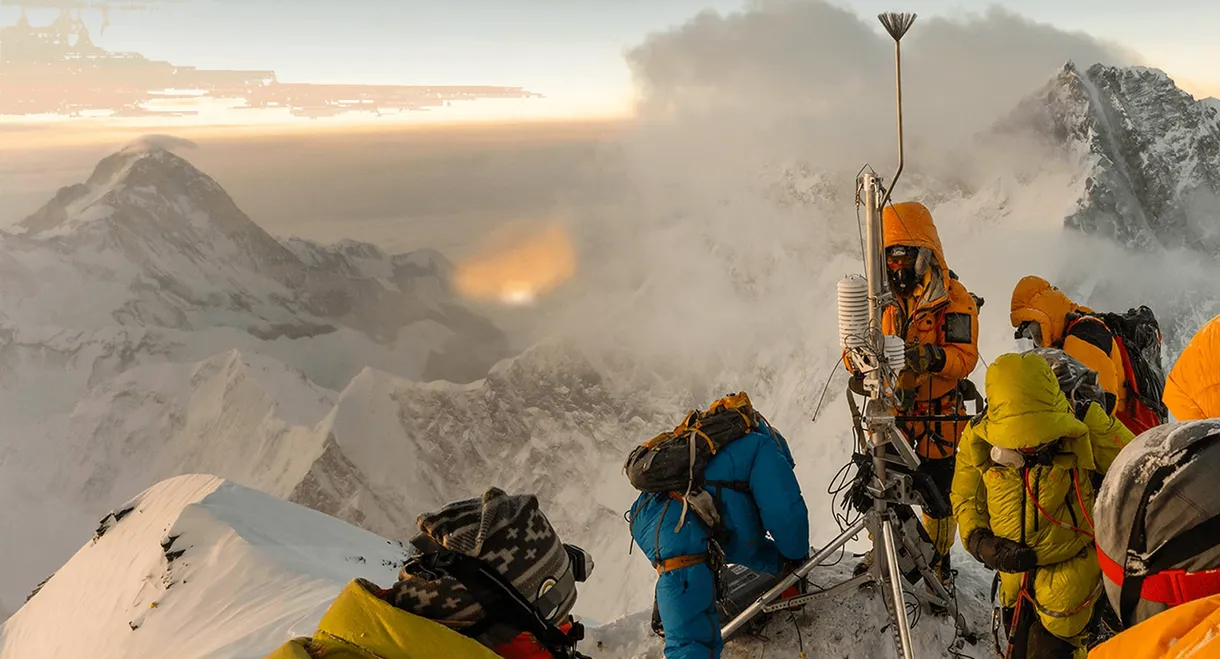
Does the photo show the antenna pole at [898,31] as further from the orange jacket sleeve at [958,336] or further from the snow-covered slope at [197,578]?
the snow-covered slope at [197,578]

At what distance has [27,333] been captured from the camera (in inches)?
6437

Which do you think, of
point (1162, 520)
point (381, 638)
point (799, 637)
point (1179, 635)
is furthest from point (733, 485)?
point (1179, 635)

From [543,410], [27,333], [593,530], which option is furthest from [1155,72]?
[27,333]

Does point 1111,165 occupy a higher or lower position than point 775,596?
higher

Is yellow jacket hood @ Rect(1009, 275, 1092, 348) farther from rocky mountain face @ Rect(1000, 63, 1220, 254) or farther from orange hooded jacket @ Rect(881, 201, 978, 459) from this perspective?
rocky mountain face @ Rect(1000, 63, 1220, 254)

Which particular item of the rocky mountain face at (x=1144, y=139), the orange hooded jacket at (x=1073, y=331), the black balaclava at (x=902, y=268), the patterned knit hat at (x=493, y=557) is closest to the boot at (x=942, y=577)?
the orange hooded jacket at (x=1073, y=331)

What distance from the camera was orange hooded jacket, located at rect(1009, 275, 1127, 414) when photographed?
5270 millimetres

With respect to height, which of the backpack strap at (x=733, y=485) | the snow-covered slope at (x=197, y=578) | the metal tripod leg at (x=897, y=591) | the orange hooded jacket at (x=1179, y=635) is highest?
the orange hooded jacket at (x=1179, y=635)

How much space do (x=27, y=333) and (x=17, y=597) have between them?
94972 mm

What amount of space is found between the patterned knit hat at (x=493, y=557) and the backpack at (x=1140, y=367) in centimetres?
516

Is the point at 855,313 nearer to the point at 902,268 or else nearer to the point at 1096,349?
the point at 902,268

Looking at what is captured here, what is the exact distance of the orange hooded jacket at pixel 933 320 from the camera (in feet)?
18.2

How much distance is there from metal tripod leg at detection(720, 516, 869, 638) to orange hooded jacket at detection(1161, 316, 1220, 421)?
5.99 feet

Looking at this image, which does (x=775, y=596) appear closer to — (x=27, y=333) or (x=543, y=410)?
(x=543, y=410)
